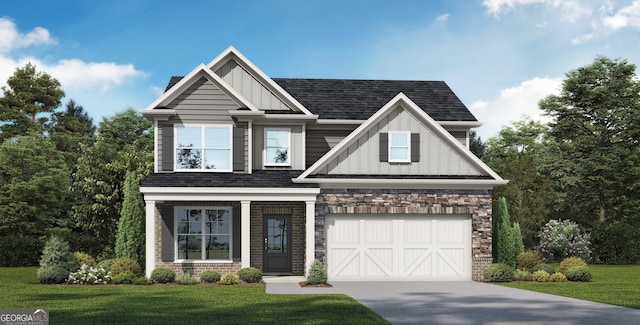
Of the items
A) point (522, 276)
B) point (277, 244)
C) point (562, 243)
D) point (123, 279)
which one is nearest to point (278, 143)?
point (277, 244)

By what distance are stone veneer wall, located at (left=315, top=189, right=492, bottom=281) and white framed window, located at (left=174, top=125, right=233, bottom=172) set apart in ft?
13.3

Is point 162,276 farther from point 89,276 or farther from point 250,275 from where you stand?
point 250,275

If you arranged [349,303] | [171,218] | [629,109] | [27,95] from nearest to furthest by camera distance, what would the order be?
[349,303] < [171,218] < [629,109] < [27,95]

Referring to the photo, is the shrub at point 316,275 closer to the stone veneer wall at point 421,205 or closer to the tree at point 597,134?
the stone veneer wall at point 421,205

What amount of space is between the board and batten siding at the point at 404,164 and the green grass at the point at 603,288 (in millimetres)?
4640

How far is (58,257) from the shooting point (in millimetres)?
24531

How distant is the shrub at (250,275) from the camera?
2339cm

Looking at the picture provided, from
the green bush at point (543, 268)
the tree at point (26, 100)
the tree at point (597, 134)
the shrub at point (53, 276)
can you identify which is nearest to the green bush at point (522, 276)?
the green bush at point (543, 268)

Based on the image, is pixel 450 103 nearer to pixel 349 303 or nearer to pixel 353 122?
pixel 353 122

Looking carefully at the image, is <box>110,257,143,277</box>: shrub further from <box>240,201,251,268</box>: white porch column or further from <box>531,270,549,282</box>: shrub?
<box>531,270,549,282</box>: shrub

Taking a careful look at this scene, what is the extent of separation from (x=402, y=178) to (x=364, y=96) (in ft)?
20.6

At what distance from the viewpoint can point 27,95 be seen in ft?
171

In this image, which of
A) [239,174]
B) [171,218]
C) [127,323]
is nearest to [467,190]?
[239,174]

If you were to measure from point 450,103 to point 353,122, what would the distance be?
4.79 m
